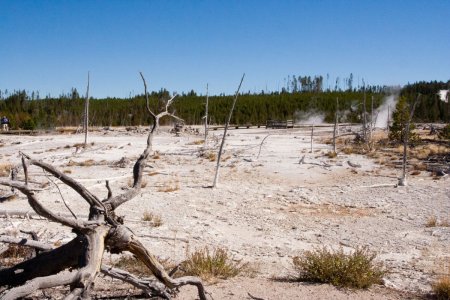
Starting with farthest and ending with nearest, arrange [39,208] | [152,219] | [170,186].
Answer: [170,186]
[152,219]
[39,208]

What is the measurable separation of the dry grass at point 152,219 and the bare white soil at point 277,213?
0.16m

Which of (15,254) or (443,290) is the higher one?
(443,290)

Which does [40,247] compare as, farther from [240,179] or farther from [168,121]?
[168,121]

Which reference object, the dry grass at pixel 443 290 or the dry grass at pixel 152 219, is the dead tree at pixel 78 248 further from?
the dry grass at pixel 152 219

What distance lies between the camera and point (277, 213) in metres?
12.3

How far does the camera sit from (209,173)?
Answer: 18609 millimetres

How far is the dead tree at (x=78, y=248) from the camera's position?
3.02m

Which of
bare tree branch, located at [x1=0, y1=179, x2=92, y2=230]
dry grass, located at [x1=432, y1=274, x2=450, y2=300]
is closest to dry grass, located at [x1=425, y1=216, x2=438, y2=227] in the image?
dry grass, located at [x1=432, y1=274, x2=450, y2=300]

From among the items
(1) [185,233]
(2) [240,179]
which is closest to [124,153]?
(2) [240,179]

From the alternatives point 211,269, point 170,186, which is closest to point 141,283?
point 211,269

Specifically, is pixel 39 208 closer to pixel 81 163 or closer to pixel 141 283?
pixel 141 283

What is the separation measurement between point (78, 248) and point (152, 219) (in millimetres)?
6968

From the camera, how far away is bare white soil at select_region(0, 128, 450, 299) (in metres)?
7.26

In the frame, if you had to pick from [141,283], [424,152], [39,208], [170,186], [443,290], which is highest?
[39,208]
